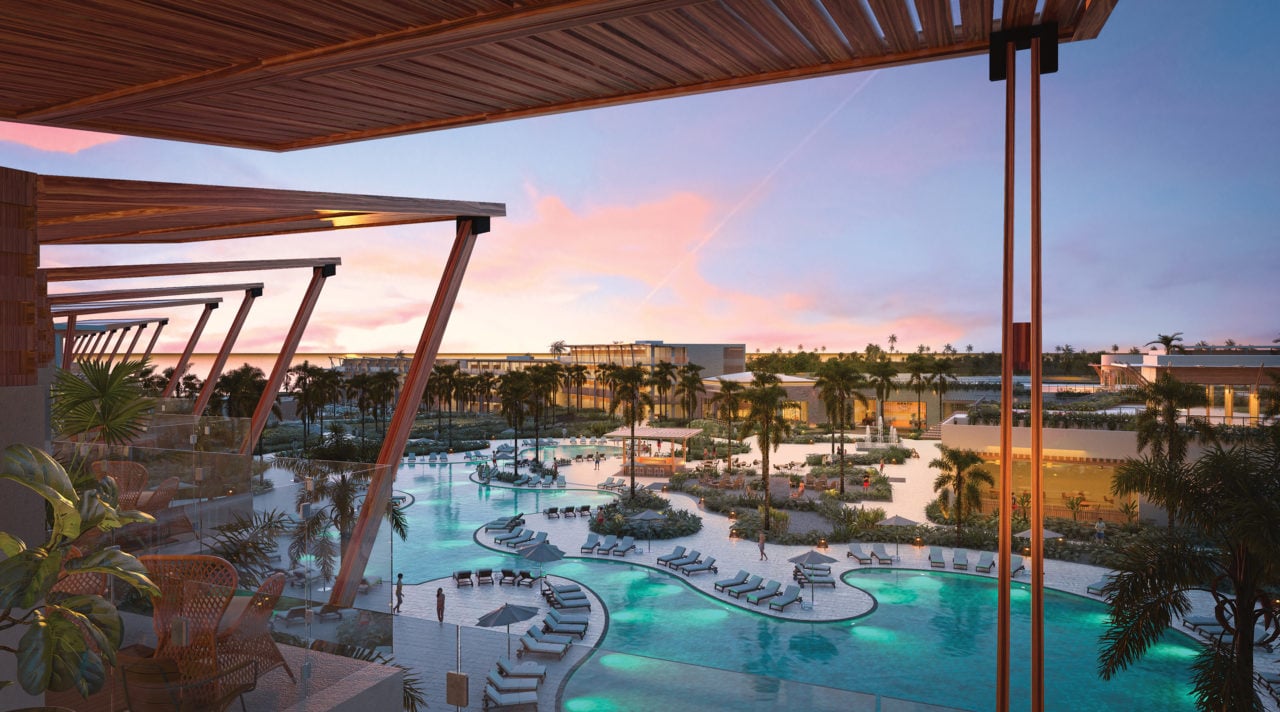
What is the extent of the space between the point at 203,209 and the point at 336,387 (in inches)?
1901

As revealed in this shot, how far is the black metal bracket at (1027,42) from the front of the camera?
3.64 metres

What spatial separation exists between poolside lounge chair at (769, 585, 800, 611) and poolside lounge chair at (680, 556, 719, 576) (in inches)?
109

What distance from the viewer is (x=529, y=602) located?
58.4ft

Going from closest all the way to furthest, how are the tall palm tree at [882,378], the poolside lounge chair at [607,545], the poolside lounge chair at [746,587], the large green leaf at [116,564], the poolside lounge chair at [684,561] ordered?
the large green leaf at [116,564], the poolside lounge chair at [746,587], the poolside lounge chair at [684,561], the poolside lounge chair at [607,545], the tall palm tree at [882,378]

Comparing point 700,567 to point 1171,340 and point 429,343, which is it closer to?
point 429,343

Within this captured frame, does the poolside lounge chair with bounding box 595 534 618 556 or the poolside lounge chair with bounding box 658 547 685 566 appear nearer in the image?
the poolside lounge chair with bounding box 658 547 685 566

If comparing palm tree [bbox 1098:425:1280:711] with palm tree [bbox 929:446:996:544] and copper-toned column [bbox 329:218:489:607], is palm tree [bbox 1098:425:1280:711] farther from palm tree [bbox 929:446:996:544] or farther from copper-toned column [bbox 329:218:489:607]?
palm tree [bbox 929:446:996:544]

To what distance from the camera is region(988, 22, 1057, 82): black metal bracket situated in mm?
3637

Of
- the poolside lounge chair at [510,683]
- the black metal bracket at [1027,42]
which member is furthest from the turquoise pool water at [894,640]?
the black metal bracket at [1027,42]

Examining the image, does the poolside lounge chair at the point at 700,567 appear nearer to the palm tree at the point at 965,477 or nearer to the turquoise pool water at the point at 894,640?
the turquoise pool water at the point at 894,640

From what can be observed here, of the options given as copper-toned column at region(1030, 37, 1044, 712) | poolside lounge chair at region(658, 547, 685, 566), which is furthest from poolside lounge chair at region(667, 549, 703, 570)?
copper-toned column at region(1030, 37, 1044, 712)

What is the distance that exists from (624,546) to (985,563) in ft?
35.3

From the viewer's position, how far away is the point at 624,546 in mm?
22641

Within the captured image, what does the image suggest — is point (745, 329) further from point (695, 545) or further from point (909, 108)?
point (695, 545)
